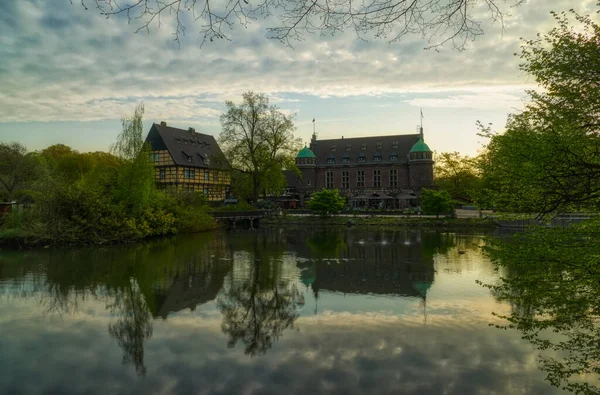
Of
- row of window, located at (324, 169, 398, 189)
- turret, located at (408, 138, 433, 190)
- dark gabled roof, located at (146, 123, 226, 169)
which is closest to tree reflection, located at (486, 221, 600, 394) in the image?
dark gabled roof, located at (146, 123, 226, 169)

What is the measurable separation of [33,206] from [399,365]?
2445 cm

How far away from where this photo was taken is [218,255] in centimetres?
2019

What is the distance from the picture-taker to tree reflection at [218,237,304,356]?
8705mm

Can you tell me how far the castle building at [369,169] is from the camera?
48844 mm

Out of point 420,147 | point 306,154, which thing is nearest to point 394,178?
point 420,147

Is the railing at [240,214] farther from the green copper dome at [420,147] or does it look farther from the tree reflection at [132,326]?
the tree reflection at [132,326]

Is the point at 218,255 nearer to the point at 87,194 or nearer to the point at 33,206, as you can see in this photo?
the point at 87,194

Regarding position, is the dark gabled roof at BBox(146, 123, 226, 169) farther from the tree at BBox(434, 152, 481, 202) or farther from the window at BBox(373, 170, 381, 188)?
the tree at BBox(434, 152, 481, 202)

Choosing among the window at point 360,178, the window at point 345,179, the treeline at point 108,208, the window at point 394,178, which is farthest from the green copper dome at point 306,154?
the treeline at point 108,208

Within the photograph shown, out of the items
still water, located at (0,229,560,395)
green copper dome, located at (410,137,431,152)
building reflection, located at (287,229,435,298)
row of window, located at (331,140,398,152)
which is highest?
row of window, located at (331,140,398,152)

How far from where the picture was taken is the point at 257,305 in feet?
36.9

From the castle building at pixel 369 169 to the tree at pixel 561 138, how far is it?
135 feet

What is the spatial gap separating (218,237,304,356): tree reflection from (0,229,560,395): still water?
47 mm

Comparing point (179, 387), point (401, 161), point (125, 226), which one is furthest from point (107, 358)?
point (401, 161)
